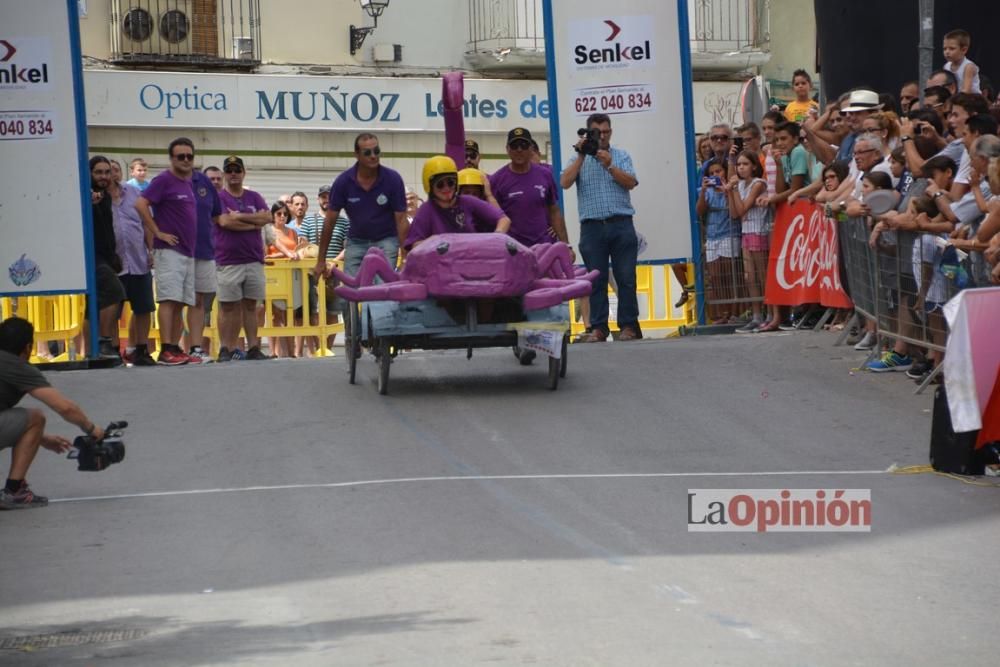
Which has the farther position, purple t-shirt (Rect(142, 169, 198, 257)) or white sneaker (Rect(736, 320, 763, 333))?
white sneaker (Rect(736, 320, 763, 333))

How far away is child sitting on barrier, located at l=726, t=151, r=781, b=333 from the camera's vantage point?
18531 millimetres

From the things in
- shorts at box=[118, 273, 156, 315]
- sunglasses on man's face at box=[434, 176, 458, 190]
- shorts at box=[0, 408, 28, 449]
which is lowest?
shorts at box=[0, 408, 28, 449]

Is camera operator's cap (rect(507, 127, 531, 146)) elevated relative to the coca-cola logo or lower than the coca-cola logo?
elevated

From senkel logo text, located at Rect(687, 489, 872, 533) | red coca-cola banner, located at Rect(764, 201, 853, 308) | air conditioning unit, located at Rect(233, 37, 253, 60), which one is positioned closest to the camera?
senkel logo text, located at Rect(687, 489, 872, 533)

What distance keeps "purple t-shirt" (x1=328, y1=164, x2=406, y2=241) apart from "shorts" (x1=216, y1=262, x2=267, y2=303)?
315cm

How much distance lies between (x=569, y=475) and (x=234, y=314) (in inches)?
336

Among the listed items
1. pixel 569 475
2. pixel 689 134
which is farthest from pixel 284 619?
pixel 689 134

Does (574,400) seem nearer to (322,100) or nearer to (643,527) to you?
(643,527)

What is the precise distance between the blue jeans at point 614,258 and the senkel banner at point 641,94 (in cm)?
106

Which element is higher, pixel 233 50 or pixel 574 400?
pixel 233 50

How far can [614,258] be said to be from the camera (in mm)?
18109

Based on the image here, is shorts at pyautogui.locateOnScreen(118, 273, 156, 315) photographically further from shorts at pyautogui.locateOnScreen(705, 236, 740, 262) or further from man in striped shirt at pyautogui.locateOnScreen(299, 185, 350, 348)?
shorts at pyautogui.locateOnScreen(705, 236, 740, 262)

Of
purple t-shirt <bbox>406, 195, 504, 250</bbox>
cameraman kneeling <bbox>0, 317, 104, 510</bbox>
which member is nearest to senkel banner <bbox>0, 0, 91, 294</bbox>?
purple t-shirt <bbox>406, 195, 504, 250</bbox>

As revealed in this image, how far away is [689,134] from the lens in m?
19.1
